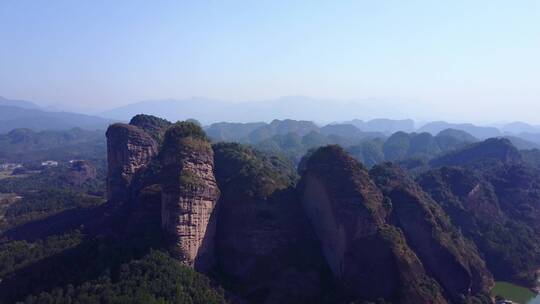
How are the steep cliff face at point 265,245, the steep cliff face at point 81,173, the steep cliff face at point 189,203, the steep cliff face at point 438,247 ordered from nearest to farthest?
the steep cliff face at point 189,203, the steep cliff face at point 265,245, the steep cliff face at point 438,247, the steep cliff face at point 81,173

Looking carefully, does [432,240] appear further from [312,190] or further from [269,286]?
[269,286]

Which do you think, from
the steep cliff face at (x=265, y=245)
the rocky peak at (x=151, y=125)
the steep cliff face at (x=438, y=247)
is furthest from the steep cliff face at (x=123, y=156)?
the steep cliff face at (x=438, y=247)

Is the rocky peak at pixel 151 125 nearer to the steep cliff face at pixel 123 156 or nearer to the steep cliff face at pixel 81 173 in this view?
the steep cliff face at pixel 123 156

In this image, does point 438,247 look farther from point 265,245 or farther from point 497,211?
point 497,211

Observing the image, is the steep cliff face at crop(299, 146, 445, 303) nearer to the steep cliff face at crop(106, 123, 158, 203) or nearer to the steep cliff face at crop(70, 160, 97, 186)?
the steep cliff face at crop(106, 123, 158, 203)

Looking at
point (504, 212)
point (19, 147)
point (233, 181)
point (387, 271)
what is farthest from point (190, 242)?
point (19, 147)

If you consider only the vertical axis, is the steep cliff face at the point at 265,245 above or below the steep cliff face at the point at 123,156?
below

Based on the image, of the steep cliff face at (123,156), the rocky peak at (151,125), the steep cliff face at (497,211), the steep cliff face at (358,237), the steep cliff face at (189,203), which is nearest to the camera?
the steep cliff face at (358,237)
